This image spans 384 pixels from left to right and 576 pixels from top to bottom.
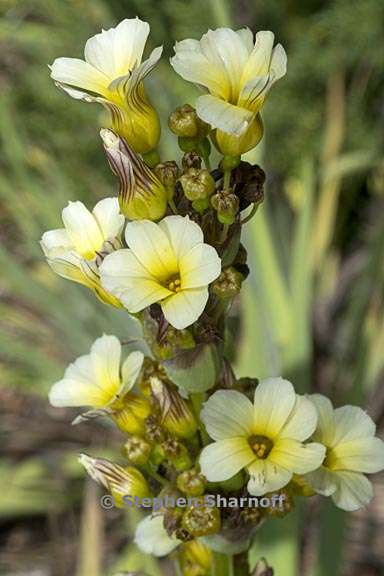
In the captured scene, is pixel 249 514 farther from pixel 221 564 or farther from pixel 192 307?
pixel 192 307

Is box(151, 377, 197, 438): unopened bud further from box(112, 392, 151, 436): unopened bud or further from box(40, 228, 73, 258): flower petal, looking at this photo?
box(40, 228, 73, 258): flower petal

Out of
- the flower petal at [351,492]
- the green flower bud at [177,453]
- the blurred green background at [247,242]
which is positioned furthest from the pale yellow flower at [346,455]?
the blurred green background at [247,242]

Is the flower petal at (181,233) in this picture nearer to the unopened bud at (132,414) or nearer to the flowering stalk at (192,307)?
the flowering stalk at (192,307)

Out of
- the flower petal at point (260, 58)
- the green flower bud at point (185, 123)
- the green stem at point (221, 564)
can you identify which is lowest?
the green stem at point (221, 564)

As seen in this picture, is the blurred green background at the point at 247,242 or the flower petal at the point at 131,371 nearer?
the flower petal at the point at 131,371

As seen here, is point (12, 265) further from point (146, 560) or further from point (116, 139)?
point (116, 139)

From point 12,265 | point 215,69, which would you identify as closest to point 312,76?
point 12,265

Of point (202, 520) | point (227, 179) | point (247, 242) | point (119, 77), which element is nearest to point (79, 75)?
point (119, 77)
